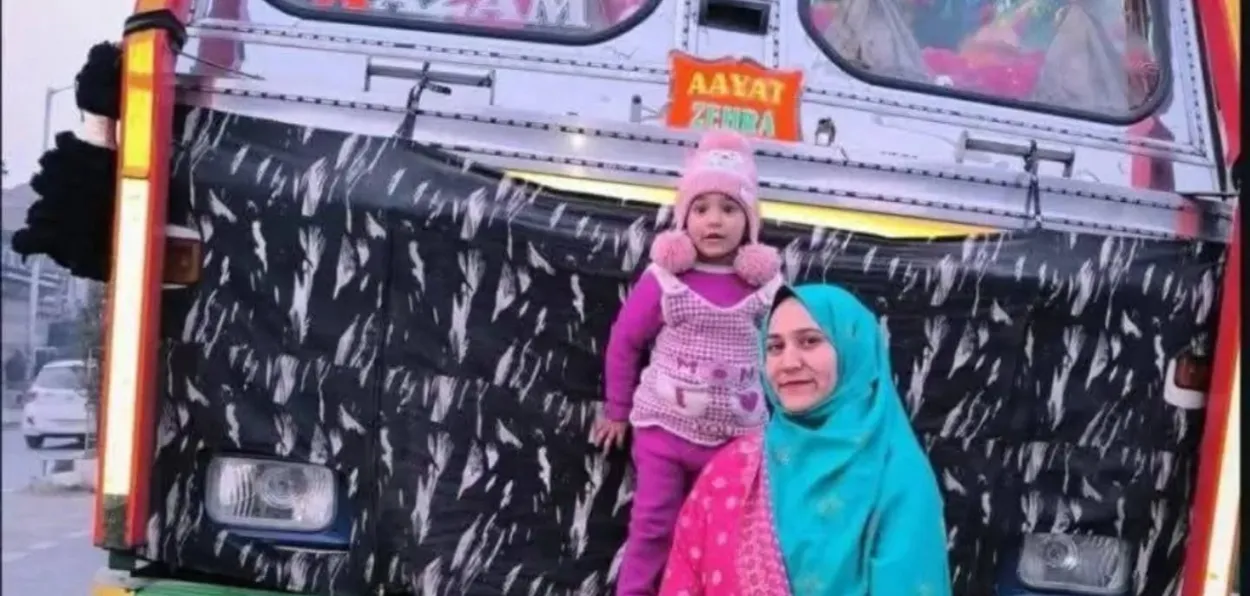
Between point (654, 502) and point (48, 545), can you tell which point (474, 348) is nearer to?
point (654, 502)

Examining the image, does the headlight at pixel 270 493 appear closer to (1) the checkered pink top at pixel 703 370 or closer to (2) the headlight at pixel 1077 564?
(1) the checkered pink top at pixel 703 370

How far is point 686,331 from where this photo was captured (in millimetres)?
3086

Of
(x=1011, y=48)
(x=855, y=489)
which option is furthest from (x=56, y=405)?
(x=1011, y=48)

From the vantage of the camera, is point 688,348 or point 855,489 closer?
point 855,489

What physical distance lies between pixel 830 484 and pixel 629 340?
0.68m

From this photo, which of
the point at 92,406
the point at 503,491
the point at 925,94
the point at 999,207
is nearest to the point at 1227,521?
the point at 999,207

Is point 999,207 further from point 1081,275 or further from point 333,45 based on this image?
point 333,45

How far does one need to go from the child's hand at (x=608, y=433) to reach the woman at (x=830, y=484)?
0.48 m

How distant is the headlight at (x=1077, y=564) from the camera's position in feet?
10.7

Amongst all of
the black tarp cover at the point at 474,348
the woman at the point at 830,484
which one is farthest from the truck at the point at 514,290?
the woman at the point at 830,484

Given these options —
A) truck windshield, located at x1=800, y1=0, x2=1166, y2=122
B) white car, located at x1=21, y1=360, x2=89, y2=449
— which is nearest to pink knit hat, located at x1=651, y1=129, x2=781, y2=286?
truck windshield, located at x1=800, y1=0, x2=1166, y2=122

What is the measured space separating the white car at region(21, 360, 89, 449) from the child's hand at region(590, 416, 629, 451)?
3.44 feet

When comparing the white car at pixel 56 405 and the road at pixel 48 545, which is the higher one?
the white car at pixel 56 405

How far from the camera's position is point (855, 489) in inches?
95.8
